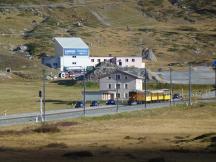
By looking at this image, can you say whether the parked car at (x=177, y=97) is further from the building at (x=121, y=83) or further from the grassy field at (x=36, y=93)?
the building at (x=121, y=83)

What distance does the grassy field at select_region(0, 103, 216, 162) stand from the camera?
92.2 ft

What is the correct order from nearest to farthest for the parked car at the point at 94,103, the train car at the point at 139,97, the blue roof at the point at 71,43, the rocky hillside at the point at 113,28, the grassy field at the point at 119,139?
1. the grassy field at the point at 119,139
2. the parked car at the point at 94,103
3. the train car at the point at 139,97
4. the blue roof at the point at 71,43
5. the rocky hillside at the point at 113,28

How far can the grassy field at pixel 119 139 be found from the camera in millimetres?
28109

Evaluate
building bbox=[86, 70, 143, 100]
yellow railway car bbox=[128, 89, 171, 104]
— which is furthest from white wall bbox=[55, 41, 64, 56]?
yellow railway car bbox=[128, 89, 171, 104]

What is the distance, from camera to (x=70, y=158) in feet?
89.8

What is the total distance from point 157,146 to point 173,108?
2553cm

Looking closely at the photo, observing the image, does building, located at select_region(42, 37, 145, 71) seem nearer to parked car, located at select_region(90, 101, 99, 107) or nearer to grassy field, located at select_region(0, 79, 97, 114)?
grassy field, located at select_region(0, 79, 97, 114)

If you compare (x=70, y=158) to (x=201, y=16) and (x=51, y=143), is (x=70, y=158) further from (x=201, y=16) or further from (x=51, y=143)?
(x=201, y=16)

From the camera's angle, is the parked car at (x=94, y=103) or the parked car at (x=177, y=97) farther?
the parked car at (x=177, y=97)

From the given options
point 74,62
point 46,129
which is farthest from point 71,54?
point 46,129

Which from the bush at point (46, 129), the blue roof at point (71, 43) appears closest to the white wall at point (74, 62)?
the blue roof at point (71, 43)

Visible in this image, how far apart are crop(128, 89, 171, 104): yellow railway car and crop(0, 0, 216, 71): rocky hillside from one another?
43.5 m

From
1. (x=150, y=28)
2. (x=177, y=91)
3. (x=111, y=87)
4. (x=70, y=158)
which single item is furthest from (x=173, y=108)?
(x=150, y=28)

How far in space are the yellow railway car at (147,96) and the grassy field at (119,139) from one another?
1314cm
